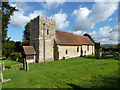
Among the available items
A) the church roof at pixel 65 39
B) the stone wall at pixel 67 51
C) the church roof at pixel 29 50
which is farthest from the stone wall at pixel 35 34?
the stone wall at pixel 67 51

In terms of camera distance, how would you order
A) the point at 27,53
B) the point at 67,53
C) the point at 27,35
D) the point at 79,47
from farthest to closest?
the point at 27,35, the point at 79,47, the point at 67,53, the point at 27,53

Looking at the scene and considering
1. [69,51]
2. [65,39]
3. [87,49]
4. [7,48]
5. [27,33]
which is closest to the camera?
[69,51]

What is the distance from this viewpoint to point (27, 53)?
1661cm

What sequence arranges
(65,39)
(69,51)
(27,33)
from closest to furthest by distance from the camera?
1. (69,51)
2. (65,39)
3. (27,33)

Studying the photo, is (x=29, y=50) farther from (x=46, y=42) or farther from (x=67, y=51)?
(x=67, y=51)

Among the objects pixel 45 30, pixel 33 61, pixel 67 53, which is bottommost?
→ pixel 33 61

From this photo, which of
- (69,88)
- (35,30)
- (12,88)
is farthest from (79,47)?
(12,88)

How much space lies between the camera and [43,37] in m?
18.5

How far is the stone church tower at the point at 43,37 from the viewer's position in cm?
1789

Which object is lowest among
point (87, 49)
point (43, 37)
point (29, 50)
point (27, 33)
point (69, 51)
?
point (69, 51)

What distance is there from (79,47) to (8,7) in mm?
22036

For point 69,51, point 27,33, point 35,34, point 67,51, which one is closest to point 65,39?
point 67,51

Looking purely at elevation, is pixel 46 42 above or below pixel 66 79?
above

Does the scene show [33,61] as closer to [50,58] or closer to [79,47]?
[50,58]
